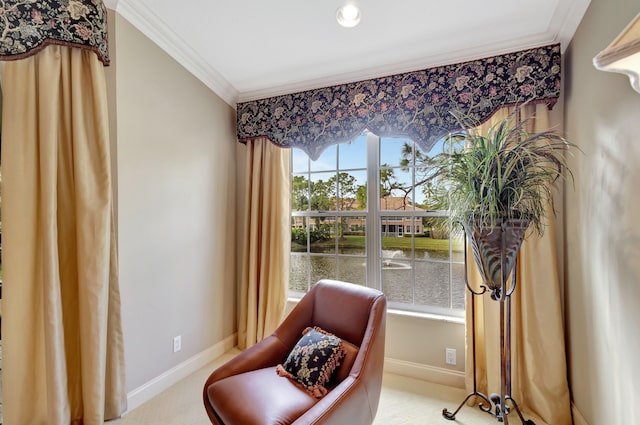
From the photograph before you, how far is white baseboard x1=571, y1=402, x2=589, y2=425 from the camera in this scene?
1.62 m

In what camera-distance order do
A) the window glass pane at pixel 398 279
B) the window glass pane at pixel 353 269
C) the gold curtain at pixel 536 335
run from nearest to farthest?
the gold curtain at pixel 536 335 < the window glass pane at pixel 398 279 < the window glass pane at pixel 353 269

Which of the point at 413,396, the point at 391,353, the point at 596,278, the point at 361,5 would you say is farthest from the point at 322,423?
the point at 361,5

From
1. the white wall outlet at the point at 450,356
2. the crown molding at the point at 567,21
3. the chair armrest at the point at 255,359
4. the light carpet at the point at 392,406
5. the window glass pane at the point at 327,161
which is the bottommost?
the light carpet at the point at 392,406

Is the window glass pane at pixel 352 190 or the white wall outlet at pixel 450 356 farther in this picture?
the window glass pane at pixel 352 190

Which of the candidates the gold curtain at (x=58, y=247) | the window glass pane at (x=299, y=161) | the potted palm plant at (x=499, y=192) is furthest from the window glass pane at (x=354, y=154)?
the gold curtain at (x=58, y=247)

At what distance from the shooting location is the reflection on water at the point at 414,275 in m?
2.29

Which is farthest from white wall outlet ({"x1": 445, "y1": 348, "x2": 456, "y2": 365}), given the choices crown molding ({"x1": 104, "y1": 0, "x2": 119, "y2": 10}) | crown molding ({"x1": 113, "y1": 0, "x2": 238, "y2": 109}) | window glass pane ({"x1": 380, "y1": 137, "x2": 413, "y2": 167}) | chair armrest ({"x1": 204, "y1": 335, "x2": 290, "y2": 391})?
crown molding ({"x1": 104, "y1": 0, "x2": 119, "y2": 10})

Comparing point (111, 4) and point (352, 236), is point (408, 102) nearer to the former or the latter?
point (352, 236)

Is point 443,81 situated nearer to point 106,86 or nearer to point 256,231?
point 256,231

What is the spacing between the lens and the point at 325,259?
9.02ft

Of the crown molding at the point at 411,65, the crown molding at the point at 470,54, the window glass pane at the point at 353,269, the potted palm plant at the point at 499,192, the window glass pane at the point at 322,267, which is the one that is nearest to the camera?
the potted palm plant at the point at 499,192

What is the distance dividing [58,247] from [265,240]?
56.4 inches

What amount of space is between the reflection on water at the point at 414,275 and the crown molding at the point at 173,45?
1848 mm

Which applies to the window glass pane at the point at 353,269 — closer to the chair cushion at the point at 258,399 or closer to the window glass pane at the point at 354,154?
the window glass pane at the point at 354,154
